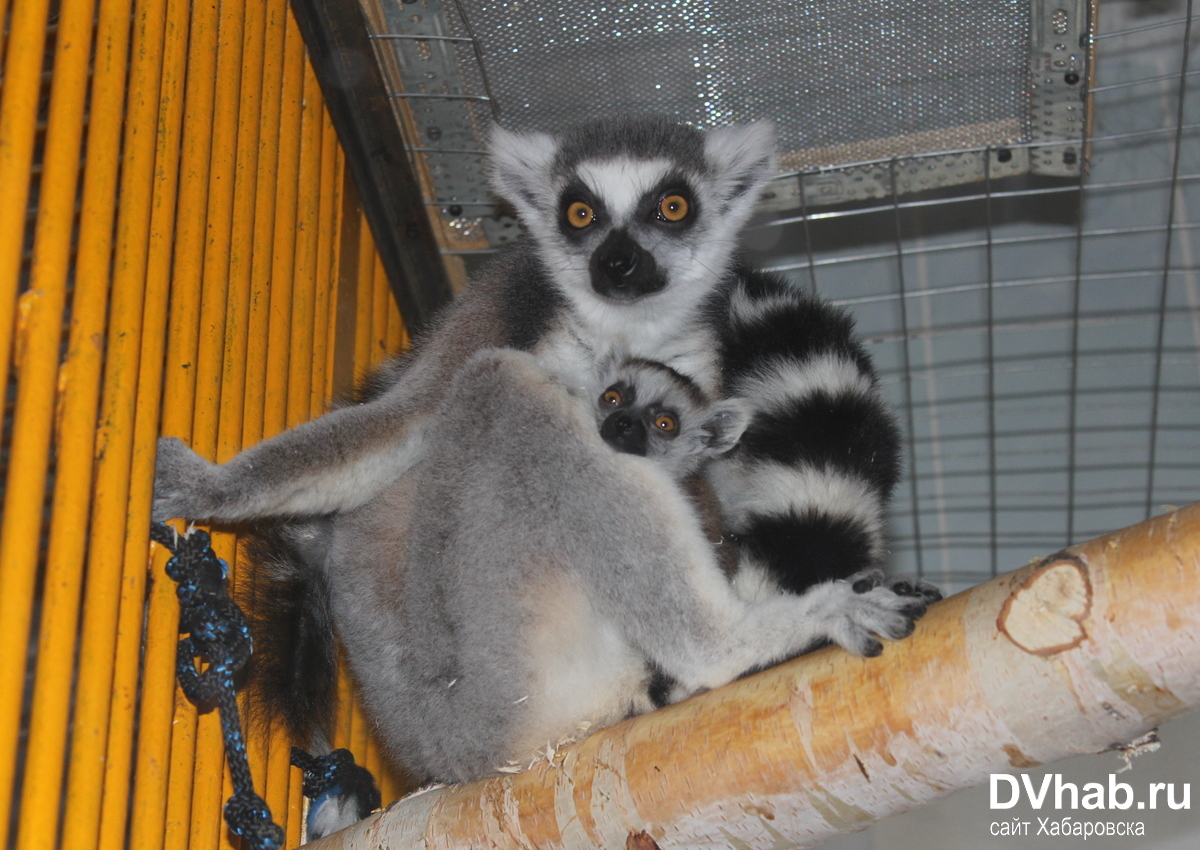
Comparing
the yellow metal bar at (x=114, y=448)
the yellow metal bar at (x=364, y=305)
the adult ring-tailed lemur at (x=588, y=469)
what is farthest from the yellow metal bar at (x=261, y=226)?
the yellow metal bar at (x=364, y=305)

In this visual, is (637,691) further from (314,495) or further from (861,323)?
(861,323)

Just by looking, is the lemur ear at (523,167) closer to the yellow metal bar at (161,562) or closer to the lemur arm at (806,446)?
the lemur arm at (806,446)

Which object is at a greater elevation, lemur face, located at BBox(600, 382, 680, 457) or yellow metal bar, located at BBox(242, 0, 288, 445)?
yellow metal bar, located at BBox(242, 0, 288, 445)

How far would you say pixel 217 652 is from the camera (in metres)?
2.04

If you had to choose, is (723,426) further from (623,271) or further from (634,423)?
(623,271)

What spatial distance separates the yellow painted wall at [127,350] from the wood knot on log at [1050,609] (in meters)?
1.44

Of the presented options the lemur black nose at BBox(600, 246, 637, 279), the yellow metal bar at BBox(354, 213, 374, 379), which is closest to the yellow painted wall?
the yellow metal bar at BBox(354, 213, 374, 379)

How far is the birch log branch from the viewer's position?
1540 mm

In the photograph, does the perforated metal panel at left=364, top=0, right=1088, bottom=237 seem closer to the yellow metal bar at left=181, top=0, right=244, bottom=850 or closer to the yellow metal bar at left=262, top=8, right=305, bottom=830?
the yellow metal bar at left=262, top=8, right=305, bottom=830

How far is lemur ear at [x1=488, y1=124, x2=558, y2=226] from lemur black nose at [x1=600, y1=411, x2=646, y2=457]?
0.86m

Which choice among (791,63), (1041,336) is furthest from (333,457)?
(1041,336)

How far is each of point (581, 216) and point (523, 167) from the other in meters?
0.25

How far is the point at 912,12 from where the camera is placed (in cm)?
281

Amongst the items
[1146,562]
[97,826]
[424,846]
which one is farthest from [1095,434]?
[97,826]
